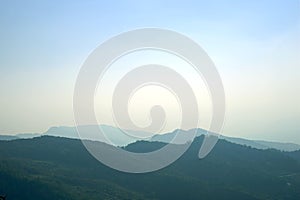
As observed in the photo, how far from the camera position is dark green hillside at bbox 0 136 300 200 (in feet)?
312

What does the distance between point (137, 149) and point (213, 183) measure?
51629 mm

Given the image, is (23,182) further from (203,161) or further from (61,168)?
(203,161)

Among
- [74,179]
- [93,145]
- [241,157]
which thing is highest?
[241,157]

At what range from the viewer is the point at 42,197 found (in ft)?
295

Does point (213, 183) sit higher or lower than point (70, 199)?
higher

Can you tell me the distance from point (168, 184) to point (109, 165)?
24.9 meters

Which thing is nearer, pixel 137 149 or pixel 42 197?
pixel 42 197

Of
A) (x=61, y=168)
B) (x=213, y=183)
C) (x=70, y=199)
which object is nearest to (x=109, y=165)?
(x=61, y=168)

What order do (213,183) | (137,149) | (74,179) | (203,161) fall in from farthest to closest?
1. (137,149)
2. (203,161)
3. (213,183)
4. (74,179)

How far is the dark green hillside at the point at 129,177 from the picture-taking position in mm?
95125

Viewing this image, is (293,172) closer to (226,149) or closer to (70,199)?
(226,149)

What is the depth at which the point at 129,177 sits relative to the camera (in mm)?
125938

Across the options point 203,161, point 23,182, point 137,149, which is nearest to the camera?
point 23,182

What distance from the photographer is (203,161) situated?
5994 inches
